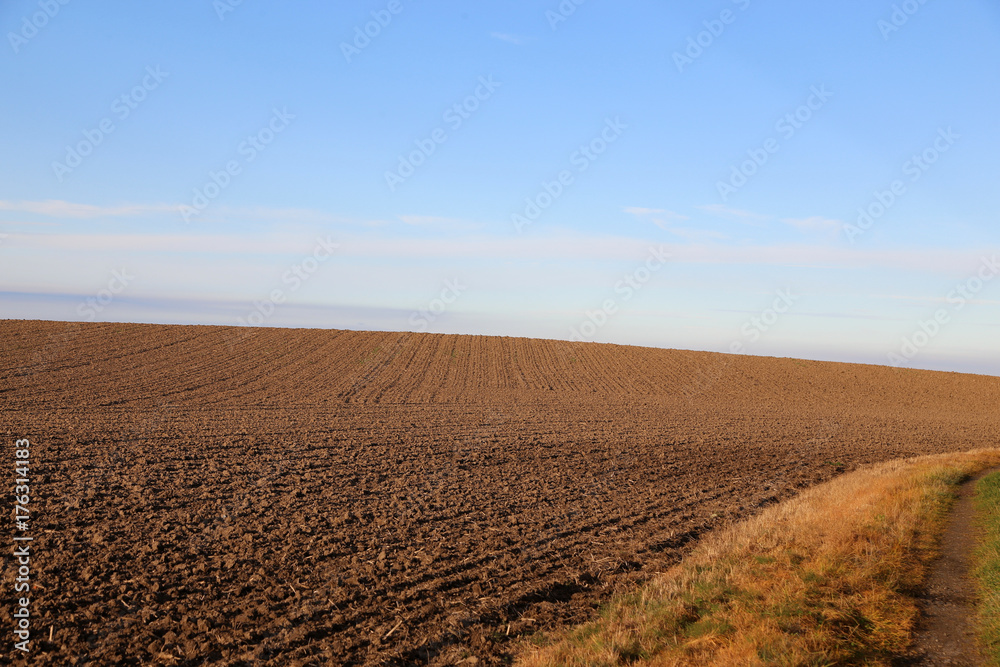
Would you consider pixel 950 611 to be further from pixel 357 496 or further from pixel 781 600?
pixel 357 496

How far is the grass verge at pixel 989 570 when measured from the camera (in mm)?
6599

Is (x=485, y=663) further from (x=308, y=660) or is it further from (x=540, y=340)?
(x=540, y=340)

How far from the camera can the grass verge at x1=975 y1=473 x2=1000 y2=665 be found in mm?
6599

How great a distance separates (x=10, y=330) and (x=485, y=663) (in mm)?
54869

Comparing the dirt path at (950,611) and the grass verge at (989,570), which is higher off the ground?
the grass verge at (989,570)

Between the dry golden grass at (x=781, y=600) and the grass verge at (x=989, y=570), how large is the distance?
25.5 inches

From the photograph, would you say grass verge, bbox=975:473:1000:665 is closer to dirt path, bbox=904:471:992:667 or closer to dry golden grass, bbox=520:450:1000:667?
dirt path, bbox=904:471:992:667

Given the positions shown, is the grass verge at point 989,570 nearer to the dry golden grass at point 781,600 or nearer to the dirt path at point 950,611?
the dirt path at point 950,611

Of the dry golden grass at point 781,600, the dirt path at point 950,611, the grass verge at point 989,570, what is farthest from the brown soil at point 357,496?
the grass verge at point 989,570

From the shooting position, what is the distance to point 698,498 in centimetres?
1496

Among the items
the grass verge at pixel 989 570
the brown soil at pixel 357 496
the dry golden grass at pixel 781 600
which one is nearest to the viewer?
the dry golden grass at pixel 781 600

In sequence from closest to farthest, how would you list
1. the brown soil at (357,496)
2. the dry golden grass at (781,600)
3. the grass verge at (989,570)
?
the dry golden grass at (781,600) < the grass verge at (989,570) < the brown soil at (357,496)

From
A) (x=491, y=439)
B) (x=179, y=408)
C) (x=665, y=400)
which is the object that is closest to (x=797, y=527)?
A: (x=491, y=439)

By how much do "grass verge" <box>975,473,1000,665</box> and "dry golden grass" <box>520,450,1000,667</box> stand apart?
65 centimetres
